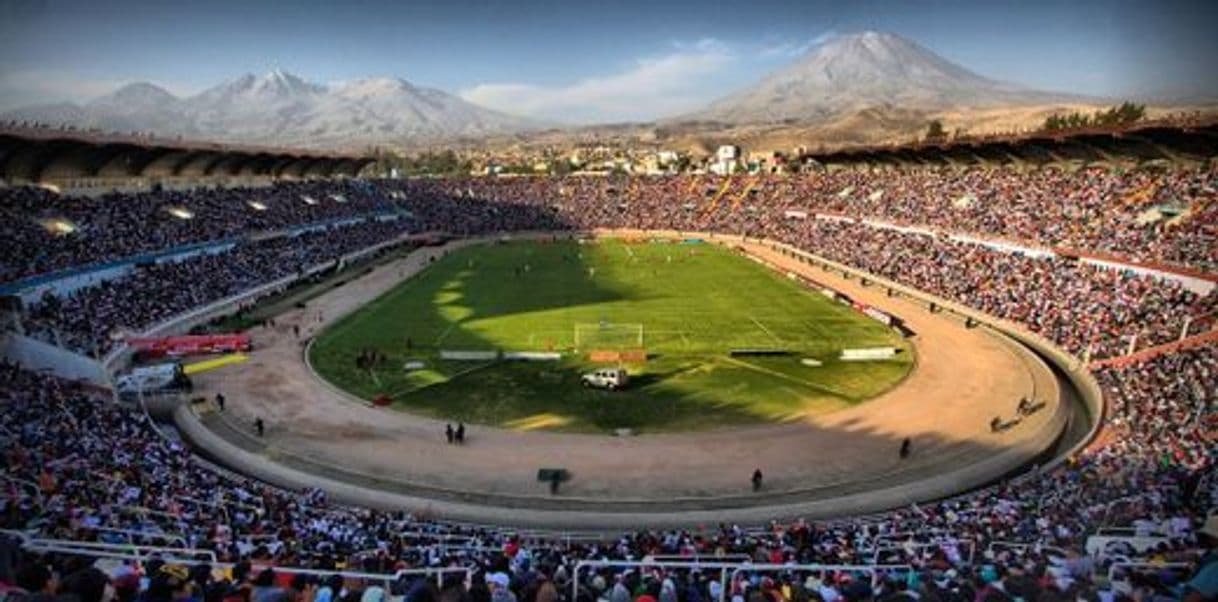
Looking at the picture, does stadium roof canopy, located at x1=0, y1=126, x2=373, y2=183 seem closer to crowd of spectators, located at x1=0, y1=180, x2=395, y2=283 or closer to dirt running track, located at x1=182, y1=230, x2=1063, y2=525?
crowd of spectators, located at x1=0, y1=180, x2=395, y2=283

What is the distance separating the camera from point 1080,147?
2163 inches

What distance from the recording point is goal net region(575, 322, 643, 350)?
40406 millimetres

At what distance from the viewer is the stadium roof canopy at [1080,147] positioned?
45.6 meters

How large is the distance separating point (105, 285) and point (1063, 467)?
153ft

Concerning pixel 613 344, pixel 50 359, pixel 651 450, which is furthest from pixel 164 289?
pixel 651 450

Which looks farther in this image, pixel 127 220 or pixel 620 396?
pixel 127 220

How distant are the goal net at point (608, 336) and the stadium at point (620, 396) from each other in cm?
26

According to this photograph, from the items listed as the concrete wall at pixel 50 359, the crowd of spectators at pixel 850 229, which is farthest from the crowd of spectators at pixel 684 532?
the crowd of spectators at pixel 850 229

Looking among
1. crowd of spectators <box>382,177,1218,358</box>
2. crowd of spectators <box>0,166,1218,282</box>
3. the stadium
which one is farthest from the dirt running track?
crowd of spectators <box>0,166,1218,282</box>

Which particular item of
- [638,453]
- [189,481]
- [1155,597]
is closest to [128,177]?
[189,481]

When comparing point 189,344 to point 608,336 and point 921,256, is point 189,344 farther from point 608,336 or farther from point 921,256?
point 921,256

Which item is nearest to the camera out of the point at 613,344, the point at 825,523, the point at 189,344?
the point at 825,523

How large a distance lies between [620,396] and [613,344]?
346 inches

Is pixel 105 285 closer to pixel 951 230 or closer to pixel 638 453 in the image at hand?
pixel 638 453
